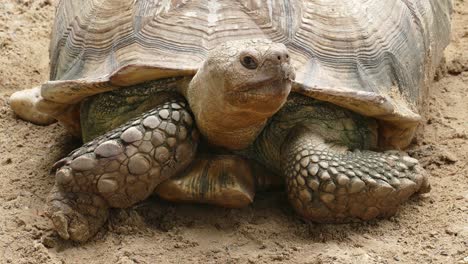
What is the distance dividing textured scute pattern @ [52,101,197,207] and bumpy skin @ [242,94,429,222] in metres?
0.42

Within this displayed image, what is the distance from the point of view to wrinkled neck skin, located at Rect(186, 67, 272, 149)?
139 inches

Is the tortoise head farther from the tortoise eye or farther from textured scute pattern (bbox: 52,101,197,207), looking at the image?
textured scute pattern (bbox: 52,101,197,207)

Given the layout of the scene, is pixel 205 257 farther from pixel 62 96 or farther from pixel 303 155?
pixel 62 96

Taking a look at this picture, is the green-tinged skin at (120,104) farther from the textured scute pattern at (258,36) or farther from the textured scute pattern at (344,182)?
the textured scute pattern at (344,182)

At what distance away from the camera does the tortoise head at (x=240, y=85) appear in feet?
11.0

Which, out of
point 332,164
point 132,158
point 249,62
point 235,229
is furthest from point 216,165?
point 249,62

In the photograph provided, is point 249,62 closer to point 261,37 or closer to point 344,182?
point 261,37

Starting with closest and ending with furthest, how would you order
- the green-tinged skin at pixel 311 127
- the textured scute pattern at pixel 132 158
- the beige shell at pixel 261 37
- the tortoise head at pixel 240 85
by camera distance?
the tortoise head at pixel 240 85 < the textured scute pattern at pixel 132 158 < the beige shell at pixel 261 37 < the green-tinged skin at pixel 311 127

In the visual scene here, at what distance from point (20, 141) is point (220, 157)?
4.25 ft

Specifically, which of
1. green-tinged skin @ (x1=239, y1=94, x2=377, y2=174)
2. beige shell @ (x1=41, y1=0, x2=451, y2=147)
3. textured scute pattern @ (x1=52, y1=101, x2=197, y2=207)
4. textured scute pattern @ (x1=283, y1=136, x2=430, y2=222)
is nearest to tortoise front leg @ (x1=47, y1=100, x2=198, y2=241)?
textured scute pattern @ (x1=52, y1=101, x2=197, y2=207)

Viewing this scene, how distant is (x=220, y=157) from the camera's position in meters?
3.92

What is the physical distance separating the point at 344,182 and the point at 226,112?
0.60 meters

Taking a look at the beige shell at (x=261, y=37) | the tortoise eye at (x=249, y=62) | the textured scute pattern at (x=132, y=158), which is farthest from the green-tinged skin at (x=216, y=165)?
the tortoise eye at (x=249, y=62)

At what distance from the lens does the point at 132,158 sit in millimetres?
3680
